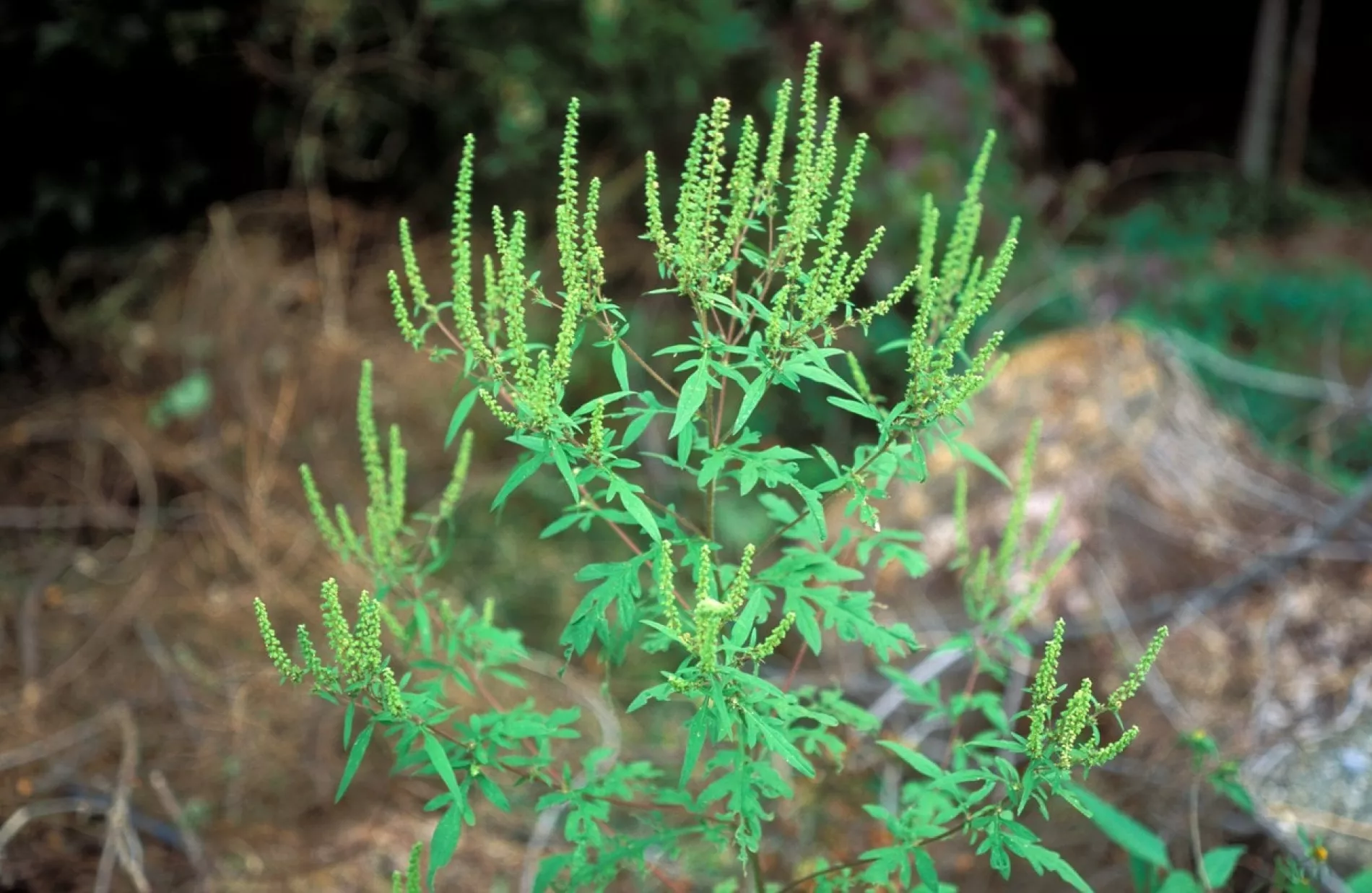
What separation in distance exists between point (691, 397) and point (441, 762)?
0.61 meters

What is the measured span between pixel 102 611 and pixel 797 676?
256cm

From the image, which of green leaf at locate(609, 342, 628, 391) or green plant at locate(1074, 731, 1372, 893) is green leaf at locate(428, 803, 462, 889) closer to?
green leaf at locate(609, 342, 628, 391)

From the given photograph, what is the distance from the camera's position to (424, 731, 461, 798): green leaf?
155 centimetres

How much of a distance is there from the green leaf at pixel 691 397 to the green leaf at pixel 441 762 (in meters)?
0.55

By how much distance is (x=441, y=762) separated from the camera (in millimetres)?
1574

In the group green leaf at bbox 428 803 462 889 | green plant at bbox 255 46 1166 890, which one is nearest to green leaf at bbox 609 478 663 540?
green plant at bbox 255 46 1166 890

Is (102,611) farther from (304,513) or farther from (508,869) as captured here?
(508,869)

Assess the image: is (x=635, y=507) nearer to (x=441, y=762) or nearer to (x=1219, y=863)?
(x=441, y=762)

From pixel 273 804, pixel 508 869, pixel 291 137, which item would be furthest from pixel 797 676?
pixel 291 137

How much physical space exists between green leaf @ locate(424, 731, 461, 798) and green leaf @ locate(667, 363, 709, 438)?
0.55 m

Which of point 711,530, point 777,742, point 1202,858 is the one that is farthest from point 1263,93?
point 777,742

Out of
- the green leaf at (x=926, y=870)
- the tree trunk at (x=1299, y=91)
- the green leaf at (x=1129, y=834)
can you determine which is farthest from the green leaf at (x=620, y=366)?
the tree trunk at (x=1299, y=91)

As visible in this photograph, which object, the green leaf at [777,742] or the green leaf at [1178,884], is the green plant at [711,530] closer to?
the green leaf at [777,742]

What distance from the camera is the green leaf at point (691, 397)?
1.49 m
